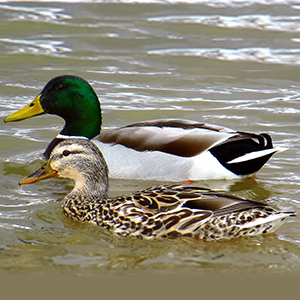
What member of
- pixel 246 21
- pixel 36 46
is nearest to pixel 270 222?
pixel 36 46

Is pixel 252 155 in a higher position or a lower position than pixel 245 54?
lower

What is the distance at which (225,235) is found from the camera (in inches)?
259

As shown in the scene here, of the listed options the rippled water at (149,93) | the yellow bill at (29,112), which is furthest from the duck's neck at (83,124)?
the rippled water at (149,93)

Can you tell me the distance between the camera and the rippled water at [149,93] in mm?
6348

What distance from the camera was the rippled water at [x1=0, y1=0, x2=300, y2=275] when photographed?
635 centimetres

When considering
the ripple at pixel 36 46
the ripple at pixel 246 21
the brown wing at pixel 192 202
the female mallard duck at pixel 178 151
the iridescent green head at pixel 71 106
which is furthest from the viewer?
the ripple at pixel 246 21

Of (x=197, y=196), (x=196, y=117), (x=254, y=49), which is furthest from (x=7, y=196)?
(x=254, y=49)

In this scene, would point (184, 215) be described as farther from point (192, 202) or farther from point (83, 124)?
point (83, 124)

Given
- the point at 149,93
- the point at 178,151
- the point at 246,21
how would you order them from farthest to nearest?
1. the point at 246,21
2. the point at 149,93
3. the point at 178,151

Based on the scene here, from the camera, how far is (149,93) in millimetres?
11172

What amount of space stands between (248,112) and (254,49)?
2945 millimetres

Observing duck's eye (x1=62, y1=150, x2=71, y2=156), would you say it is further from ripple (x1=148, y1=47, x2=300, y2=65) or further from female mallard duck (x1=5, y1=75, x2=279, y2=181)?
ripple (x1=148, y1=47, x2=300, y2=65)

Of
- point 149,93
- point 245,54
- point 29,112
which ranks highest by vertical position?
point 245,54

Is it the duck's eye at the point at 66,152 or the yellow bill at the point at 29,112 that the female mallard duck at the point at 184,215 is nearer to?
the duck's eye at the point at 66,152
